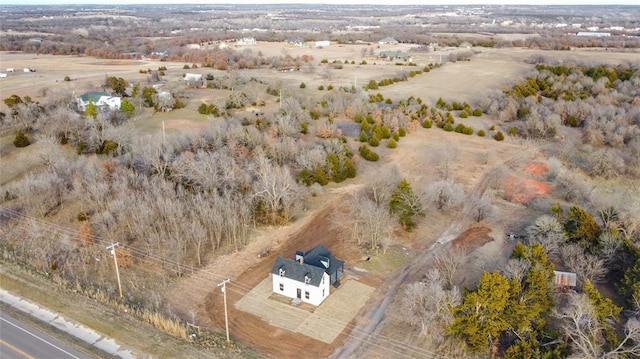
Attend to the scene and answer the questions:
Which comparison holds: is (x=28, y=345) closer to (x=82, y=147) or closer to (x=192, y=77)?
(x=82, y=147)

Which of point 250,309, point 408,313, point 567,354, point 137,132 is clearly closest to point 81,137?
point 137,132

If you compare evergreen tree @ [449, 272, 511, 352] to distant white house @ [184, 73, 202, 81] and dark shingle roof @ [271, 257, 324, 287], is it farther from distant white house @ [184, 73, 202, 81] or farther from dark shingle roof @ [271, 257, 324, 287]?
distant white house @ [184, 73, 202, 81]

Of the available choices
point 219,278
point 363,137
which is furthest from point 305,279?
point 363,137

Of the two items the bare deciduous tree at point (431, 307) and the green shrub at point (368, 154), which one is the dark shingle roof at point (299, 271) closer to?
→ the bare deciduous tree at point (431, 307)

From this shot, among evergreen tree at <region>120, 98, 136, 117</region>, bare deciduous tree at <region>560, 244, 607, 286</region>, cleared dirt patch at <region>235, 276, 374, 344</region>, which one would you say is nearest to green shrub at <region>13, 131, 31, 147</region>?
evergreen tree at <region>120, 98, 136, 117</region>

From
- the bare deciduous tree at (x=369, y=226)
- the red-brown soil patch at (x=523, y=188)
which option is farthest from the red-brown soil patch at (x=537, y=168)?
the bare deciduous tree at (x=369, y=226)
